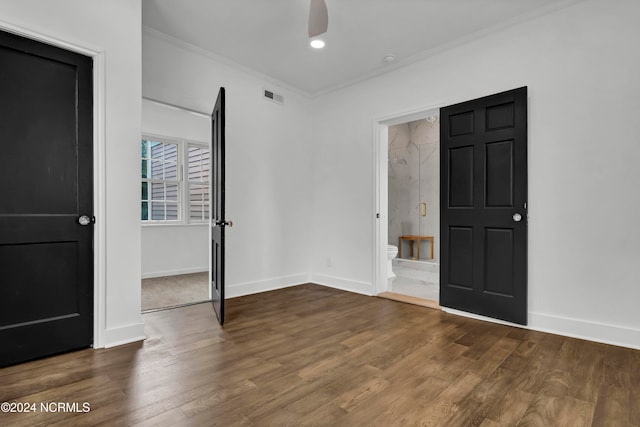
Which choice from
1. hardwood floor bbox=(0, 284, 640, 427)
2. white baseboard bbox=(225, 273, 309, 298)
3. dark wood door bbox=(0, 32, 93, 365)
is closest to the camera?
hardwood floor bbox=(0, 284, 640, 427)

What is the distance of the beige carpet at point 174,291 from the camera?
3898mm

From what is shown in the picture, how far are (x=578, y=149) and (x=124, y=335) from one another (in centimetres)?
388

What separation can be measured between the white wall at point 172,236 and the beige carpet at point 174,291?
0.25 meters

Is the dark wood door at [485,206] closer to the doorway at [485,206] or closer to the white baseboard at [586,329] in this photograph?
the doorway at [485,206]

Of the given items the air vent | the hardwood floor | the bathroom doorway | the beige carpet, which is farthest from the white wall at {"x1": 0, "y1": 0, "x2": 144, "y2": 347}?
the bathroom doorway

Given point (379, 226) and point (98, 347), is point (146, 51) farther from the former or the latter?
point (379, 226)

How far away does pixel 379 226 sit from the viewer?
4.27 metres

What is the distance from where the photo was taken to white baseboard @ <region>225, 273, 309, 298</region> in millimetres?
4034

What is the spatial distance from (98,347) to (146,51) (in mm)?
2701

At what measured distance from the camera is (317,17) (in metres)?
2.56

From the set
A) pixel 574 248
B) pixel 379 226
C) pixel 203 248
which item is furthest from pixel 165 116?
pixel 574 248

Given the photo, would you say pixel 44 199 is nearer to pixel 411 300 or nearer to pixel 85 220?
pixel 85 220

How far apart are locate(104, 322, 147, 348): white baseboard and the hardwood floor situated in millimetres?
84

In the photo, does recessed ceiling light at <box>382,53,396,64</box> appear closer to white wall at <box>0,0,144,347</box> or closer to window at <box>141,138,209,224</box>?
white wall at <box>0,0,144,347</box>
